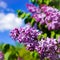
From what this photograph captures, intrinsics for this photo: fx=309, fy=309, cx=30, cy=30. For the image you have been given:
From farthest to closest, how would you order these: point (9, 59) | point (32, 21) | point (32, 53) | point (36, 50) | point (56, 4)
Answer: point (56, 4) < point (32, 21) < point (36, 50) < point (32, 53) < point (9, 59)

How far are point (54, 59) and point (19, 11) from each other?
171 centimetres

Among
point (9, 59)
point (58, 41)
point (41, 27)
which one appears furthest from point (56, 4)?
point (9, 59)

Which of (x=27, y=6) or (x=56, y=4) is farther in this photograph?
(x=56, y=4)

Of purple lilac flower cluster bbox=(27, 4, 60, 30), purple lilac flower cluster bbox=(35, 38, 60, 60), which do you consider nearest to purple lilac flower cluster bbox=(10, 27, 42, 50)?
purple lilac flower cluster bbox=(35, 38, 60, 60)

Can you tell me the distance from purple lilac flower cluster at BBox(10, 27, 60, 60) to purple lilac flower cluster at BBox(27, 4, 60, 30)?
91 cm

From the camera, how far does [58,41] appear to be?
23.9 feet

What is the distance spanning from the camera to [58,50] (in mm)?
7320

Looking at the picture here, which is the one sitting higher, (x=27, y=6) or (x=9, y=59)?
(x=27, y=6)

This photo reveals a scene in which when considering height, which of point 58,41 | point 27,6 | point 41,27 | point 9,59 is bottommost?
point 9,59

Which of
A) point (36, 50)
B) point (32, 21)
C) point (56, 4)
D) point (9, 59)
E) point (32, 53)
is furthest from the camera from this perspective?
point (56, 4)

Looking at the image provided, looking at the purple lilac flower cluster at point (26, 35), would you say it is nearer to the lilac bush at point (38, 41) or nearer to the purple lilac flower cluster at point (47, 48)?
the lilac bush at point (38, 41)

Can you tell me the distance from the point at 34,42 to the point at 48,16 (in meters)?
1.20

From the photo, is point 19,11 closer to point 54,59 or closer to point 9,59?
point 54,59

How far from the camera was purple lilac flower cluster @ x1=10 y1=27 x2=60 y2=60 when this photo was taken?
6.80 m
